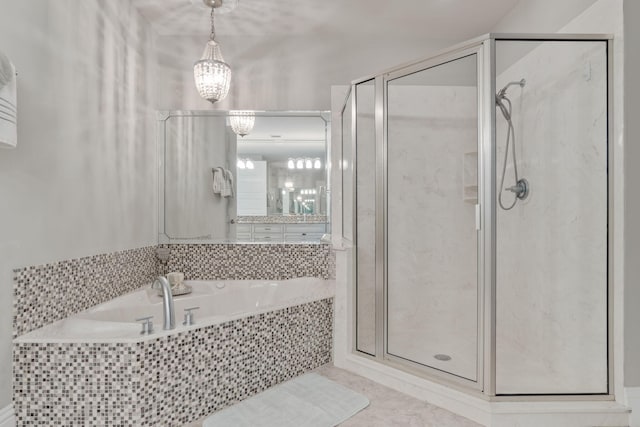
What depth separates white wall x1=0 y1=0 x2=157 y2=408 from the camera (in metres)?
1.69

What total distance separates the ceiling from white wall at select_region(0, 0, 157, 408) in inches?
13.9

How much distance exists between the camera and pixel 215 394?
1.86 meters

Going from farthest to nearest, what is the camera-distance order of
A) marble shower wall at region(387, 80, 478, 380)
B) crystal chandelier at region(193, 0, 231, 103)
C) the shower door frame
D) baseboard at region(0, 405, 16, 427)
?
crystal chandelier at region(193, 0, 231, 103) < marble shower wall at region(387, 80, 478, 380) < the shower door frame < baseboard at region(0, 405, 16, 427)

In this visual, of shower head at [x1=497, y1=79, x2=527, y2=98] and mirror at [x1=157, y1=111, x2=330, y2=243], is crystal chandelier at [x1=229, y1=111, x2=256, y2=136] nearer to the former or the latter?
mirror at [x1=157, y1=111, x2=330, y2=243]

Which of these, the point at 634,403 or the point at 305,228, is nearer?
the point at 634,403

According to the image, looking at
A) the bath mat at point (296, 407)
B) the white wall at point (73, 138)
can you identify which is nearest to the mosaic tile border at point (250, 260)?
the white wall at point (73, 138)

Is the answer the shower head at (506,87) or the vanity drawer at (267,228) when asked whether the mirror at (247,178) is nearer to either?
the vanity drawer at (267,228)

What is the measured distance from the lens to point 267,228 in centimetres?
321

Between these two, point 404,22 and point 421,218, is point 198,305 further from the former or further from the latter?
point 404,22

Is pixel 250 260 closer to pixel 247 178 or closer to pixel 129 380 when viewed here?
pixel 247 178

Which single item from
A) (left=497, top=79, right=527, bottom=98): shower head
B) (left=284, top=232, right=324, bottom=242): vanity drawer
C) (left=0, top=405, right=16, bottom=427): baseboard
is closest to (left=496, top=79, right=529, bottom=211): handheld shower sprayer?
(left=497, top=79, right=527, bottom=98): shower head

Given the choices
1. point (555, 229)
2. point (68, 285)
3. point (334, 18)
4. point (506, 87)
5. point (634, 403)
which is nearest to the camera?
point (634, 403)

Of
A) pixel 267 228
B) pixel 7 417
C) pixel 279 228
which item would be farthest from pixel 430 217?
pixel 7 417

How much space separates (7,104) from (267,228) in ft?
6.61
